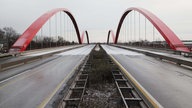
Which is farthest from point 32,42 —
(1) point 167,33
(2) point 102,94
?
(2) point 102,94

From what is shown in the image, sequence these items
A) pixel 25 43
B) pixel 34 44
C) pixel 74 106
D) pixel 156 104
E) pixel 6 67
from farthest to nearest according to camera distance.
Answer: pixel 34 44 < pixel 25 43 < pixel 6 67 < pixel 74 106 < pixel 156 104

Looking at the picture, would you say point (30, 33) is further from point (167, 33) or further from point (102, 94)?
point (102, 94)

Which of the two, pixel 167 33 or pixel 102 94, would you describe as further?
pixel 167 33

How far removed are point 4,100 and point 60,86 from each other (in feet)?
9.06

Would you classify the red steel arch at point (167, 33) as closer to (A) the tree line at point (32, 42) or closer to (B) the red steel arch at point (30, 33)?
(B) the red steel arch at point (30, 33)

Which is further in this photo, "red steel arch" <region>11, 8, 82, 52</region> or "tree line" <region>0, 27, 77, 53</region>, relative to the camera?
"tree line" <region>0, 27, 77, 53</region>

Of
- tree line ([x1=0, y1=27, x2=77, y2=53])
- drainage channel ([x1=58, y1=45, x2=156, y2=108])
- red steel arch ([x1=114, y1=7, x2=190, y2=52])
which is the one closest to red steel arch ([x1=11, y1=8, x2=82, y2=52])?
tree line ([x1=0, y1=27, x2=77, y2=53])

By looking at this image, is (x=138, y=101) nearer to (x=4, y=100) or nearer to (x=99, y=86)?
(x=99, y=86)

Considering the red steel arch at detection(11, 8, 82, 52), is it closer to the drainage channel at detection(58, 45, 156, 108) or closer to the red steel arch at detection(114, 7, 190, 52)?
the red steel arch at detection(114, 7, 190, 52)

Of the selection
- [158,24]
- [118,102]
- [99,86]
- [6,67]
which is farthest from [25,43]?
[118,102]

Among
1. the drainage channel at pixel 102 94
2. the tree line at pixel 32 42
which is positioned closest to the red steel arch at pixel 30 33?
the tree line at pixel 32 42

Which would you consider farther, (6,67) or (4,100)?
(6,67)

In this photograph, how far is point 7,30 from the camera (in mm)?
87562

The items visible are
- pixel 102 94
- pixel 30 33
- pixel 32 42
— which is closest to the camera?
pixel 102 94
